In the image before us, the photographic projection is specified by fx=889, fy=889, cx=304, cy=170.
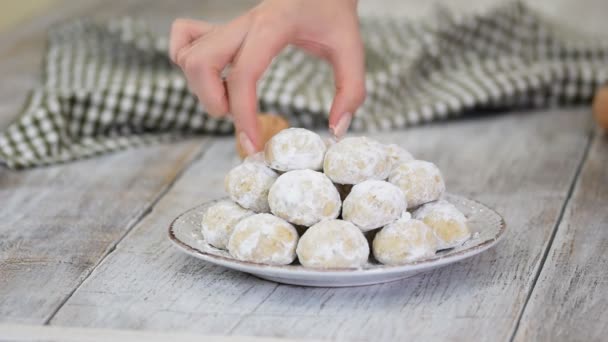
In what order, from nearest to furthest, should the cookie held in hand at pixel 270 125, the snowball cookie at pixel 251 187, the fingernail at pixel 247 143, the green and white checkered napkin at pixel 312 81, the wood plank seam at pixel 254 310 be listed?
1. the wood plank seam at pixel 254 310
2. the snowball cookie at pixel 251 187
3. the fingernail at pixel 247 143
4. the cookie held in hand at pixel 270 125
5. the green and white checkered napkin at pixel 312 81

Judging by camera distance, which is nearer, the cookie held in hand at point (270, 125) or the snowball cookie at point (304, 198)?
the snowball cookie at point (304, 198)

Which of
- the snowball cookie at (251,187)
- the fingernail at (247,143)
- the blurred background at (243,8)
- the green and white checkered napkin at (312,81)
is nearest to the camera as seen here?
the snowball cookie at (251,187)

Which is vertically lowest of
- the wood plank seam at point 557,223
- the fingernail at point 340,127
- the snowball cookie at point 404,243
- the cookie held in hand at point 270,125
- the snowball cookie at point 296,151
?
the wood plank seam at point 557,223

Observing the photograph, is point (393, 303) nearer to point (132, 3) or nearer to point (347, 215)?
point (347, 215)

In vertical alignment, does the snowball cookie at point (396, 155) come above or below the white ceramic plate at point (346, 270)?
above

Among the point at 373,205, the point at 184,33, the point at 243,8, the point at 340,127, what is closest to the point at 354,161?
the point at 373,205

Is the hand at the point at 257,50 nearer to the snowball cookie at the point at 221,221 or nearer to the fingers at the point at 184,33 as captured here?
the fingers at the point at 184,33

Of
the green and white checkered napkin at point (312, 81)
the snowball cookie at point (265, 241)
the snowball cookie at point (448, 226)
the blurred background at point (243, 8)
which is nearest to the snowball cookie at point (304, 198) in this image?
the snowball cookie at point (265, 241)
